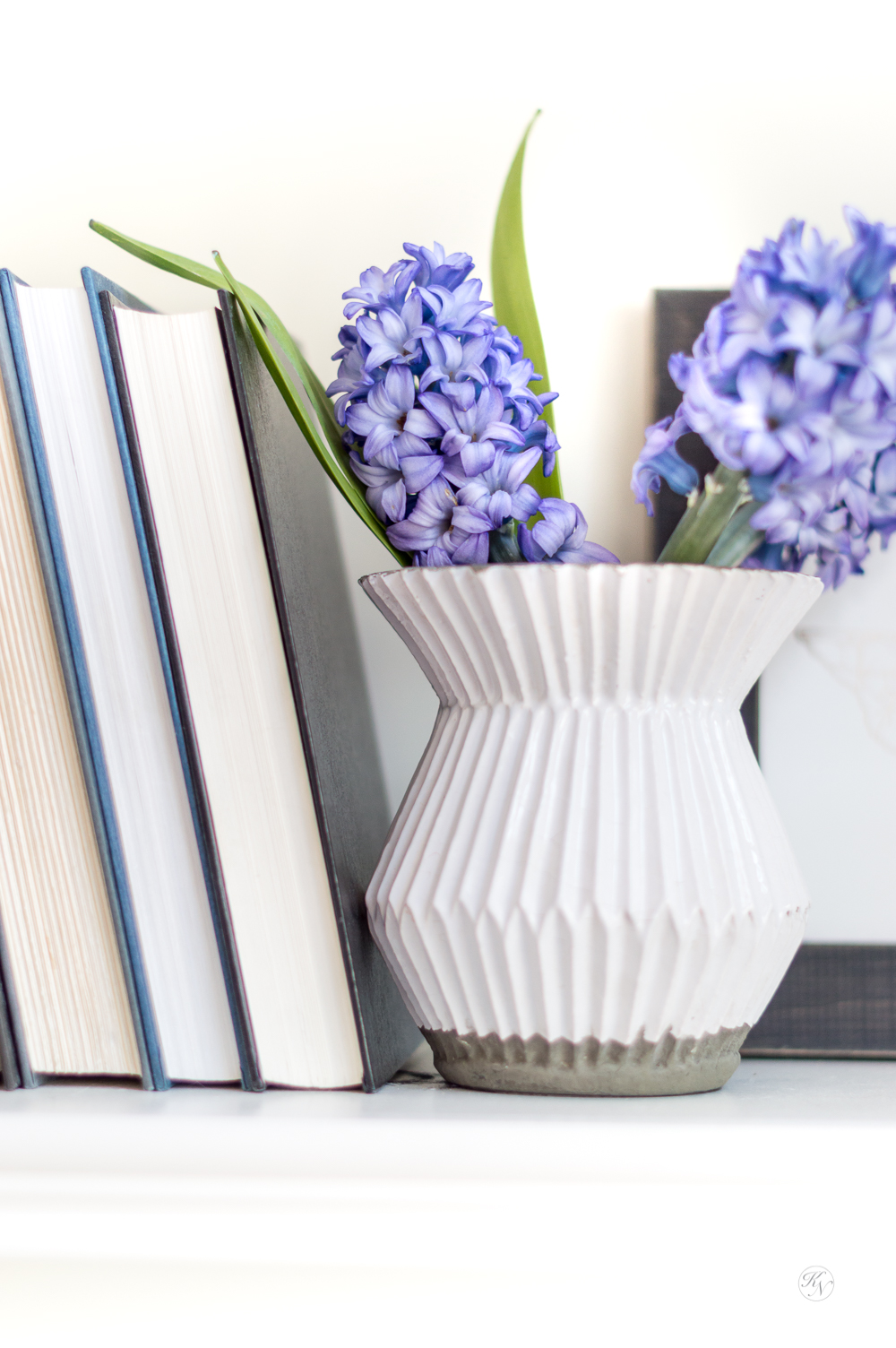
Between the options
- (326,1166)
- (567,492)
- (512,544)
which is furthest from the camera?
(567,492)

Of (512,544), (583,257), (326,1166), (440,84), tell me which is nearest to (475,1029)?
(326,1166)

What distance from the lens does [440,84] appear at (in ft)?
1.87

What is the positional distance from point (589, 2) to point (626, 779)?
18.4 inches

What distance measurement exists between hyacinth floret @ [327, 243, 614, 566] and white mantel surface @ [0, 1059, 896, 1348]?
8.6 inches

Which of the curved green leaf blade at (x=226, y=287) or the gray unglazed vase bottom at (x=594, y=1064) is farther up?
the curved green leaf blade at (x=226, y=287)

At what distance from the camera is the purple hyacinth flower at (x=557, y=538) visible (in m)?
0.40

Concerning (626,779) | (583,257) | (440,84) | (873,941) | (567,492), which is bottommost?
(873,941)

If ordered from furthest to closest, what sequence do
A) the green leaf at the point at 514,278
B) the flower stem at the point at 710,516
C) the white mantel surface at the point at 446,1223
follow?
the green leaf at the point at 514,278 < the flower stem at the point at 710,516 < the white mantel surface at the point at 446,1223

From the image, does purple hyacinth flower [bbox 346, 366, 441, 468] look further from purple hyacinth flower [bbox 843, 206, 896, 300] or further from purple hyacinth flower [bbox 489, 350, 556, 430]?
purple hyacinth flower [bbox 843, 206, 896, 300]

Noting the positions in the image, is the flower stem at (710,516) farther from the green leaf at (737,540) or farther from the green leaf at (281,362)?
the green leaf at (281,362)

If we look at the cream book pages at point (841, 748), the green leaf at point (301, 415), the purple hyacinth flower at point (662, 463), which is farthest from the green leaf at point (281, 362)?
the cream book pages at point (841, 748)

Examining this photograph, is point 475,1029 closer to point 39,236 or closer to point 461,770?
point 461,770

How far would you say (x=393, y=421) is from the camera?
391 mm

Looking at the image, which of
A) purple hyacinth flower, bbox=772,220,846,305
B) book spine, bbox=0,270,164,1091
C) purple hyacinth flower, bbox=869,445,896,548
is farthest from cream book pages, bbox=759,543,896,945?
book spine, bbox=0,270,164,1091
